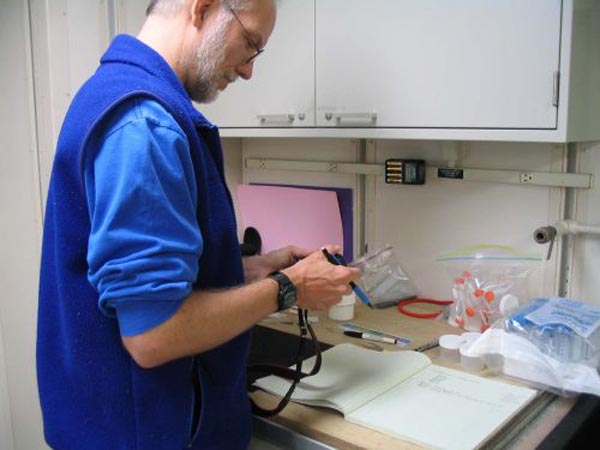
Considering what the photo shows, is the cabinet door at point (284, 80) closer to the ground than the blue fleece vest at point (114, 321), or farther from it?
farther from it

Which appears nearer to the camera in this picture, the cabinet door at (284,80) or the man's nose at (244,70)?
the man's nose at (244,70)

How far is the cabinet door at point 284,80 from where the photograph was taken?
4.79 feet

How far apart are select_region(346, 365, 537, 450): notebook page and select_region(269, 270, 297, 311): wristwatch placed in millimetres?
246

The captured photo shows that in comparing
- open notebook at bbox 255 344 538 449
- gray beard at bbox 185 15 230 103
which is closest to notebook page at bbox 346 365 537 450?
open notebook at bbox 255 344 538 449

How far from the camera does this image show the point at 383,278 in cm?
166

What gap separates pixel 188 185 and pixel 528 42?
2.44 feet

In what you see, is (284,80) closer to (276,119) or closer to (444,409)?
(276,119)

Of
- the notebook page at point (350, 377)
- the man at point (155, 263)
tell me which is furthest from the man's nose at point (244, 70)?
the notebook page at point (350, 377)

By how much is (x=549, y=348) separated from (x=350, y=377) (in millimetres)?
401

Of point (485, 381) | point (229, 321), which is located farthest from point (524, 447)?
point (229, 321)

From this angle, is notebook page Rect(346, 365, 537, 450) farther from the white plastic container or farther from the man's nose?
the man's nose

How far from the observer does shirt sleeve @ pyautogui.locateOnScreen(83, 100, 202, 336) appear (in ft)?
2.35

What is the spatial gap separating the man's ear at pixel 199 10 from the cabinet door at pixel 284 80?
578 millimetres

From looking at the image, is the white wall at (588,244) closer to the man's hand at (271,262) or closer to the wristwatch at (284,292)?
the man's hand at (271,262)
